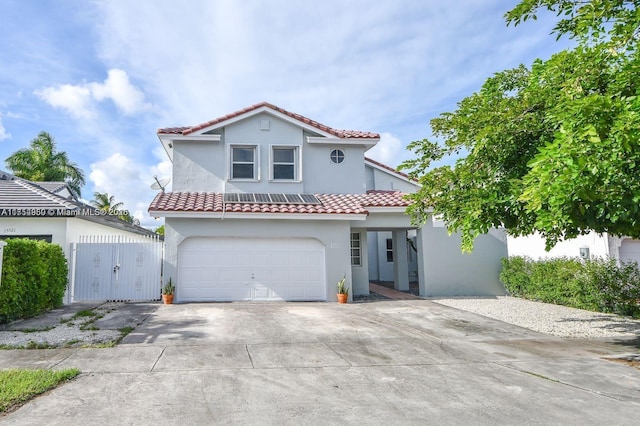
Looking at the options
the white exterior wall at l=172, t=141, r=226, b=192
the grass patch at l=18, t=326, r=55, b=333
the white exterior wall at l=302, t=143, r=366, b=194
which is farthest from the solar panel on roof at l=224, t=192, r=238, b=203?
the grass patch at l=18, t=326, r=55, b=333

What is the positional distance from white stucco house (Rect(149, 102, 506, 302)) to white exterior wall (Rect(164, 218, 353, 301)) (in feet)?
0.11

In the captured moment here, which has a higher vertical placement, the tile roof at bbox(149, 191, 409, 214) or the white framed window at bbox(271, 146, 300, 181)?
the white framed window at bbox(271, 146, 300, 181)

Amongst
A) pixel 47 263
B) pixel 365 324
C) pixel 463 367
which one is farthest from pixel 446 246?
pixel 47 263

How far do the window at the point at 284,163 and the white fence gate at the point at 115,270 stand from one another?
532cm

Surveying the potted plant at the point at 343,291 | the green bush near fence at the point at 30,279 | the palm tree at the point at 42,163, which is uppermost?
the palm tree at the point at 42,163

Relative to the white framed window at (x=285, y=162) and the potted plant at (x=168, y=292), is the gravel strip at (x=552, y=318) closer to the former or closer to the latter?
the white framed window at (x=285, y=162)

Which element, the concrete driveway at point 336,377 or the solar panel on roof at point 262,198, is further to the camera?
the solar panel on roof at point 262,198

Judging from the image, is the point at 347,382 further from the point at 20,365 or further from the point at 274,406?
the point at 20,365

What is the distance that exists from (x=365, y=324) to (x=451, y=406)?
537 centimetres

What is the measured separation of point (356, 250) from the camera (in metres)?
16.9

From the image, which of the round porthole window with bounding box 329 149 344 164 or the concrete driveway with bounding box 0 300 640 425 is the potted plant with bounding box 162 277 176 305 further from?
the round porthole window with bounding box 329 149 344 164

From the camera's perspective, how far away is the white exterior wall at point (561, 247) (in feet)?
42.1

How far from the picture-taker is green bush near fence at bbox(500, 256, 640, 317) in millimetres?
11570

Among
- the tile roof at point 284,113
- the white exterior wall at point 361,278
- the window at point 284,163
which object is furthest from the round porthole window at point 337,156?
the white exterior wall at point 361,278
